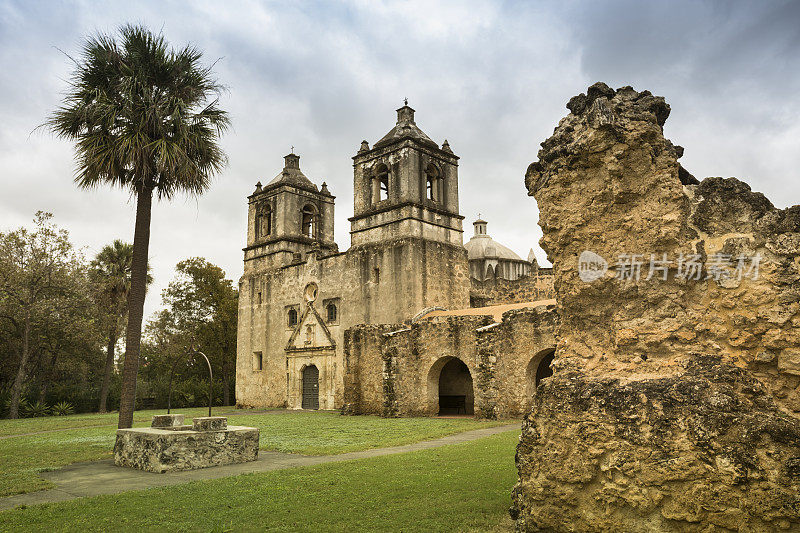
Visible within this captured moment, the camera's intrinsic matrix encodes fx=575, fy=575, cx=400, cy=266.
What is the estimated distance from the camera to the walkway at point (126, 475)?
6570mm

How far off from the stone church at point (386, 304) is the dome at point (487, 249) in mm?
12198

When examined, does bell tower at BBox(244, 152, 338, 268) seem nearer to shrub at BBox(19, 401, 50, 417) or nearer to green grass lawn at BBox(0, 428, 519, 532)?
shrub at BBox(19, 401, 50, 417)

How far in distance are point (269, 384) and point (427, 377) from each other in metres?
13.5

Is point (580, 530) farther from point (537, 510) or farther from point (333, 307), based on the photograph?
point (333, 307)

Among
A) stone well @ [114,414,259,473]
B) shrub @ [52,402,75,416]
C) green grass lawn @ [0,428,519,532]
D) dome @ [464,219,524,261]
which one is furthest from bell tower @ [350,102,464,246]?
green grass lawn @ [0,428,519,532]

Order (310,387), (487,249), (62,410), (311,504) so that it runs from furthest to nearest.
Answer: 1. (487,249)
2. (310,387)
3. (62,410)
4. (311,504)

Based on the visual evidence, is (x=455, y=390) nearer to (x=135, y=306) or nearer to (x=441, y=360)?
(x=441, y=360)

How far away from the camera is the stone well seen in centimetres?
812

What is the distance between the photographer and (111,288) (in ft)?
98.9

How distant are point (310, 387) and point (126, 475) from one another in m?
19.8

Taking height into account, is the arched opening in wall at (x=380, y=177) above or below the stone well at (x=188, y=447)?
above

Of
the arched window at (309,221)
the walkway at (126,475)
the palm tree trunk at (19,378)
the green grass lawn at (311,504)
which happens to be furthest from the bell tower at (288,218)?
the green grass lawn at (311,504)

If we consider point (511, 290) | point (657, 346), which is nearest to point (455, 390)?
point (511, 290)

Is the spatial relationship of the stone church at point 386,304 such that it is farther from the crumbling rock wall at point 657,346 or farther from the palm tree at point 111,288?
the crumbling rock wall at point 657,346
